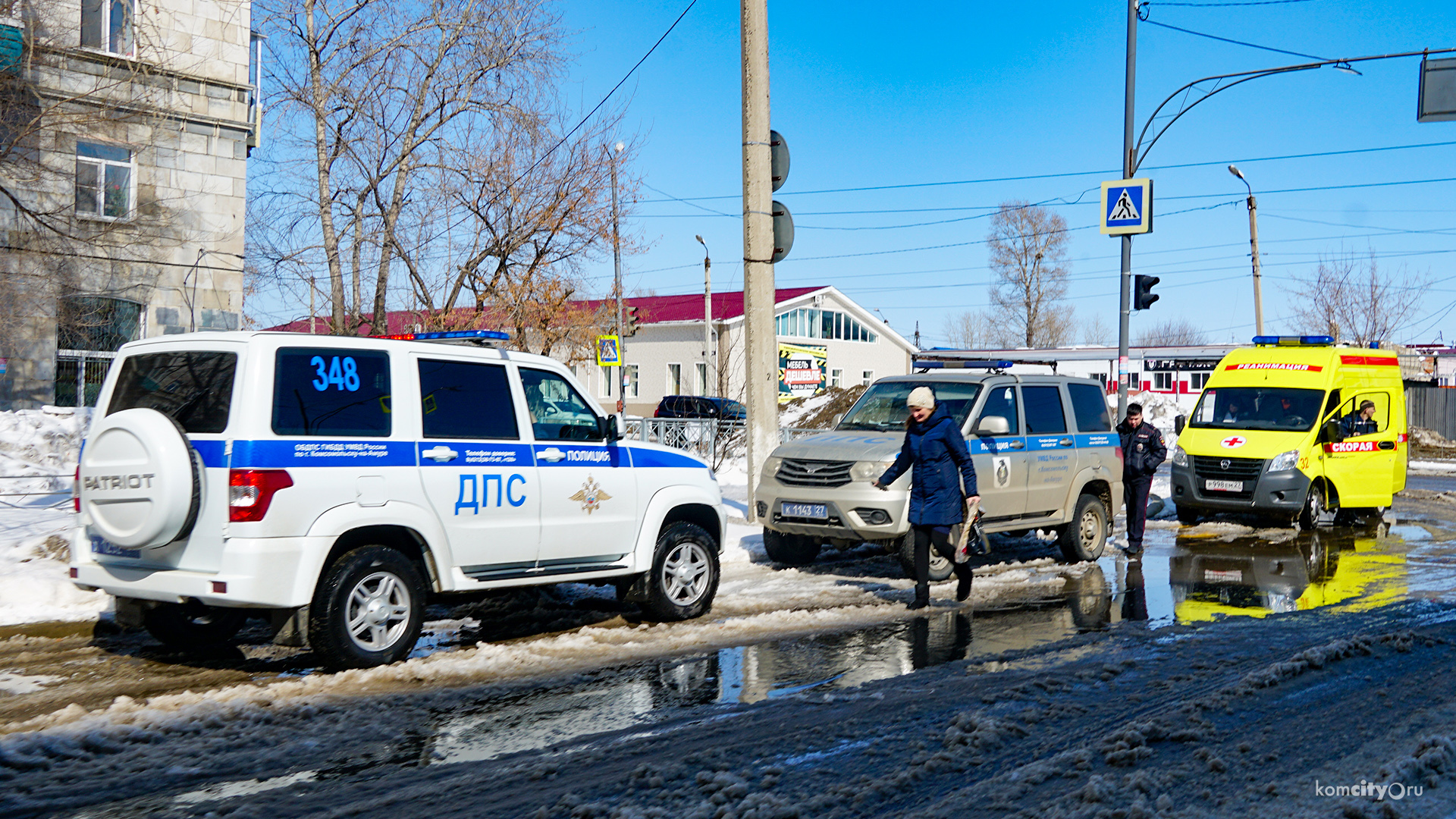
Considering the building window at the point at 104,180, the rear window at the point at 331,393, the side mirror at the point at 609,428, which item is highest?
the building window at the point at 104,180

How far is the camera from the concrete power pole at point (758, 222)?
43.4ft

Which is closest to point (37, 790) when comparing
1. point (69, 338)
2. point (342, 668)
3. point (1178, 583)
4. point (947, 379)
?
point (342, 668)

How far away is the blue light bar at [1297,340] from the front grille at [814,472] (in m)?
9.87

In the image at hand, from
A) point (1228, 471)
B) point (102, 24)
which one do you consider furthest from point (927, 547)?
point (102, 24)

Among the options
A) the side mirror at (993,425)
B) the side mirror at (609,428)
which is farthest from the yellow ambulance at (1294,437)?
the side mirror at (609,428)

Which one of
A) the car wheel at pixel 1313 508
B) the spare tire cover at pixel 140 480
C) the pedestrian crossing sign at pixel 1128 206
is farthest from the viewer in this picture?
the pedestrian crossing sign at pixel 1128 206

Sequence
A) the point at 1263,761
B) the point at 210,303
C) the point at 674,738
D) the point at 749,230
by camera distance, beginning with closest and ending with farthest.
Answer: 1. the point at 1263,761
2. the point at 674,738
3. the point at 749,230
4. the point at 210,303

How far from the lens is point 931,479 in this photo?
354 inches

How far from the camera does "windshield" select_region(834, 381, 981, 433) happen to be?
1128cm

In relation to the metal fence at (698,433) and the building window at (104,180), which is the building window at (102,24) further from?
the metal fence at (698,433)

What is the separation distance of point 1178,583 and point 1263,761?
21.4 feet

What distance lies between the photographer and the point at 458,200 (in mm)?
23984

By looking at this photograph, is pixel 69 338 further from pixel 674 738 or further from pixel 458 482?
pixel 674 738

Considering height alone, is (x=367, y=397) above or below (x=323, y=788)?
above
